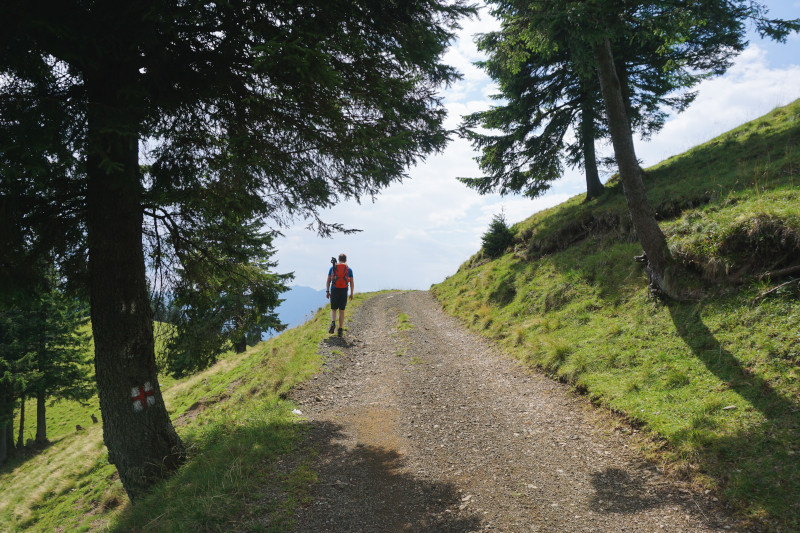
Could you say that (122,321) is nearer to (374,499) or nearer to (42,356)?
(374,499)

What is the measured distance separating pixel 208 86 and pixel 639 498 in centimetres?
762

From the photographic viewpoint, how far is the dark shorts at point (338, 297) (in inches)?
479

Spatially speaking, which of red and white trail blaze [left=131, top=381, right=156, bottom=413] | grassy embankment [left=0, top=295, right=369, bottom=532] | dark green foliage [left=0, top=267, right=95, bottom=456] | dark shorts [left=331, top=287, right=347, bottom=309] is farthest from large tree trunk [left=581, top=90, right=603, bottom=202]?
dark green foliage [left=0, top=267, right=95, bottom=456]

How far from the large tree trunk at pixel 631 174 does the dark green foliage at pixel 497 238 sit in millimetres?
12274

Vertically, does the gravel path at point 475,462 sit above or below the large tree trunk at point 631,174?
below

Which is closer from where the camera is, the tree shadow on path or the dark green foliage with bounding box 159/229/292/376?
the tree shadow on path

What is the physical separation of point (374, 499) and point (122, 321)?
14.6 feet

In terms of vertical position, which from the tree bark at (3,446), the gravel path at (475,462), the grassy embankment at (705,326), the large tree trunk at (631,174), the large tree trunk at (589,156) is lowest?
the tree bark at (3,446)

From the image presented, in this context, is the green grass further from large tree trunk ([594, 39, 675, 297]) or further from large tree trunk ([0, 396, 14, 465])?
large tree trunk ([0, 396, 14, 465])

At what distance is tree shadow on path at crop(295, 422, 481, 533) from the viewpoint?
3.88 metres

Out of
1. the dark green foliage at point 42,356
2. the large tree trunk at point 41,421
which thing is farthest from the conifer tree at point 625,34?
the large tree trunk at point 41,421

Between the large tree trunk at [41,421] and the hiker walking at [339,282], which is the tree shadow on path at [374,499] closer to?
the hiker walking at [339,282]

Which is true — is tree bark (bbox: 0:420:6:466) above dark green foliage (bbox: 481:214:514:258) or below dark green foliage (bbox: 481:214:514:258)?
below

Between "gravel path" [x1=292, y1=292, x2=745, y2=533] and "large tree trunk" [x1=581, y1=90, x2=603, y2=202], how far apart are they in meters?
12.1
